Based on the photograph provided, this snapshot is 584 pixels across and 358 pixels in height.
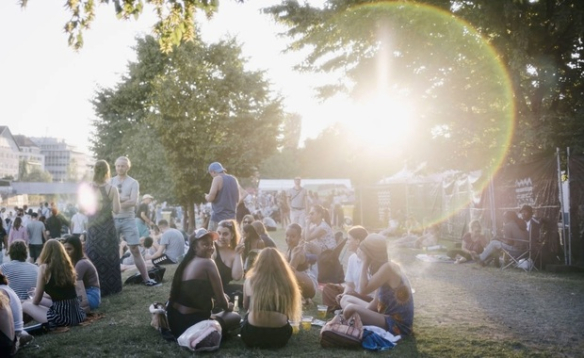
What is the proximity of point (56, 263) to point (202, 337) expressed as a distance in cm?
229

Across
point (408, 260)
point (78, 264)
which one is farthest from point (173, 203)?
point (78, 264)

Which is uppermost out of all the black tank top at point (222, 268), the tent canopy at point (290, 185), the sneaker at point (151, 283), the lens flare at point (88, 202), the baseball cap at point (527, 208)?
the tent canopy at point (290, 185)

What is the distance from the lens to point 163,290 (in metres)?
9.09

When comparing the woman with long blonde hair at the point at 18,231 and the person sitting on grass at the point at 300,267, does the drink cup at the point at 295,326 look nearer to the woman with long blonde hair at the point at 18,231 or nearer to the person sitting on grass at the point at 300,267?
the person sitting on grass at the point at 300,267

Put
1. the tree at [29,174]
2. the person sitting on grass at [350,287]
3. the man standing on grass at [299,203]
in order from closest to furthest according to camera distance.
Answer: the person sitting on grass at [350,287]
the man standing on grass at [299,203]
the tree at [29,174]

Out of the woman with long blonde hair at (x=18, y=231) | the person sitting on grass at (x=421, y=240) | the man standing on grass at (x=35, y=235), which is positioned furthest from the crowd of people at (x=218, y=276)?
the woman with long blonde hair at (x=18, y=231)

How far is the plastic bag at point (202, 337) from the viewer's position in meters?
5.22

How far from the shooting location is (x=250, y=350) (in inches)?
212

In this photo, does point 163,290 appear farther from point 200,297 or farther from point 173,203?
point 173,203

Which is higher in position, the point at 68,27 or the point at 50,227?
the point at 68,27

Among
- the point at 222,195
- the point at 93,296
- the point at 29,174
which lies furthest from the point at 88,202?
the point at 29,174

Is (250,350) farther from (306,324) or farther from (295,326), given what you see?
(306,324)

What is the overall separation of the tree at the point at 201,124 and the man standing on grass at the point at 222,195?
51.2 feet

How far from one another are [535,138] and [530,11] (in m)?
3.42
